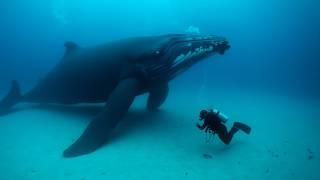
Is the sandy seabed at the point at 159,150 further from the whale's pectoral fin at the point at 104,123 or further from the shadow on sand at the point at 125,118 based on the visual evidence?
the whale's pectoral fin at the point at 104,123

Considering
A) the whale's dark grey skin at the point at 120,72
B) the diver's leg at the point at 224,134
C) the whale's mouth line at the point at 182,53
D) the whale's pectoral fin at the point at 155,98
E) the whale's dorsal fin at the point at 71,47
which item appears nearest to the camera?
the diver's leg at the point at 224,134

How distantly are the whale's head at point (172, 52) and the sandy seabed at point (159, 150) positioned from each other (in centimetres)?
216

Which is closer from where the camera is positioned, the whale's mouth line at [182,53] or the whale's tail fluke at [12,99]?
the whale's mouth line at [182,53]

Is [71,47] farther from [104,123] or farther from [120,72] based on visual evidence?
[104,123]

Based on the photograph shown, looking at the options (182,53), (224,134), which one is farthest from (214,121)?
(182,53)

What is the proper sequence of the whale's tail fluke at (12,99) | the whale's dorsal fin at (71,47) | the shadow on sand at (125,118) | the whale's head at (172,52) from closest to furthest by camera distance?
the whale's head at (172,52) → the shadow on sand at (125,118) → the whale's dorsal fin at (71,47) → the whale's tail fluke at (12,99)

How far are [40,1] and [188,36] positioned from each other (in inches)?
3211

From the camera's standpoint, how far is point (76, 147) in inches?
345

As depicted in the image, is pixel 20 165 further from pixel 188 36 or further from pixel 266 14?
pixel 266 14

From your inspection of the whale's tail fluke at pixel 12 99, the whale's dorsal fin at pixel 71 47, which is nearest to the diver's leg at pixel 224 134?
the whale's dorsal fin at pixel 71 47

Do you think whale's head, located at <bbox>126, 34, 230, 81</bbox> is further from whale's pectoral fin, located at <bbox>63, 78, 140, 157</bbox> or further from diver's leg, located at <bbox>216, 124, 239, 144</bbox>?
diver's leg, located at <bbox>216, 124, 239, 144</bbox>

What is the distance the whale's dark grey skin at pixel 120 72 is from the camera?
9289 mm

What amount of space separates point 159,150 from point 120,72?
130 inches

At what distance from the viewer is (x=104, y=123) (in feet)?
30.2
